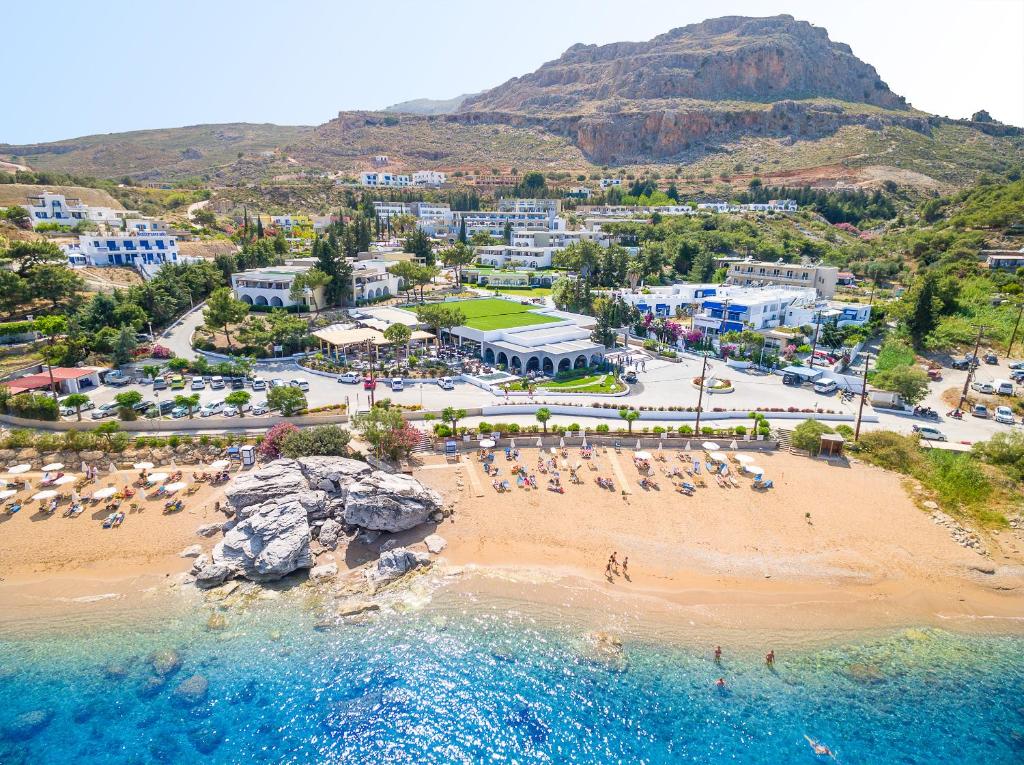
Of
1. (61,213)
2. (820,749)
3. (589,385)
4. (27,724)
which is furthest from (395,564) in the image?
(61,213)

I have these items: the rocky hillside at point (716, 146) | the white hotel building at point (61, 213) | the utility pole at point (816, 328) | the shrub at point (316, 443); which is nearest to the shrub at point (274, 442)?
the shrub at point (316, 443)

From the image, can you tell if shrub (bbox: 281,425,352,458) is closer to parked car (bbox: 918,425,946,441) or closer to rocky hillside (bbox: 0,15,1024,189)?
parked car (bbox: 918,425,946,441)

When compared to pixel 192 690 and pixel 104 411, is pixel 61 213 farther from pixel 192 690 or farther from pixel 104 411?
pixel 192 690

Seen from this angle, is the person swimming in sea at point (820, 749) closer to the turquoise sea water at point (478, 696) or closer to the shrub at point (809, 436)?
the turquoise sea water at point (478, 696)

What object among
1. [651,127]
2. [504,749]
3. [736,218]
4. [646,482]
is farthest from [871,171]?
[504,749]

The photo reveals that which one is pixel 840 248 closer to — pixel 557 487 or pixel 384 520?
pixel 557 487
